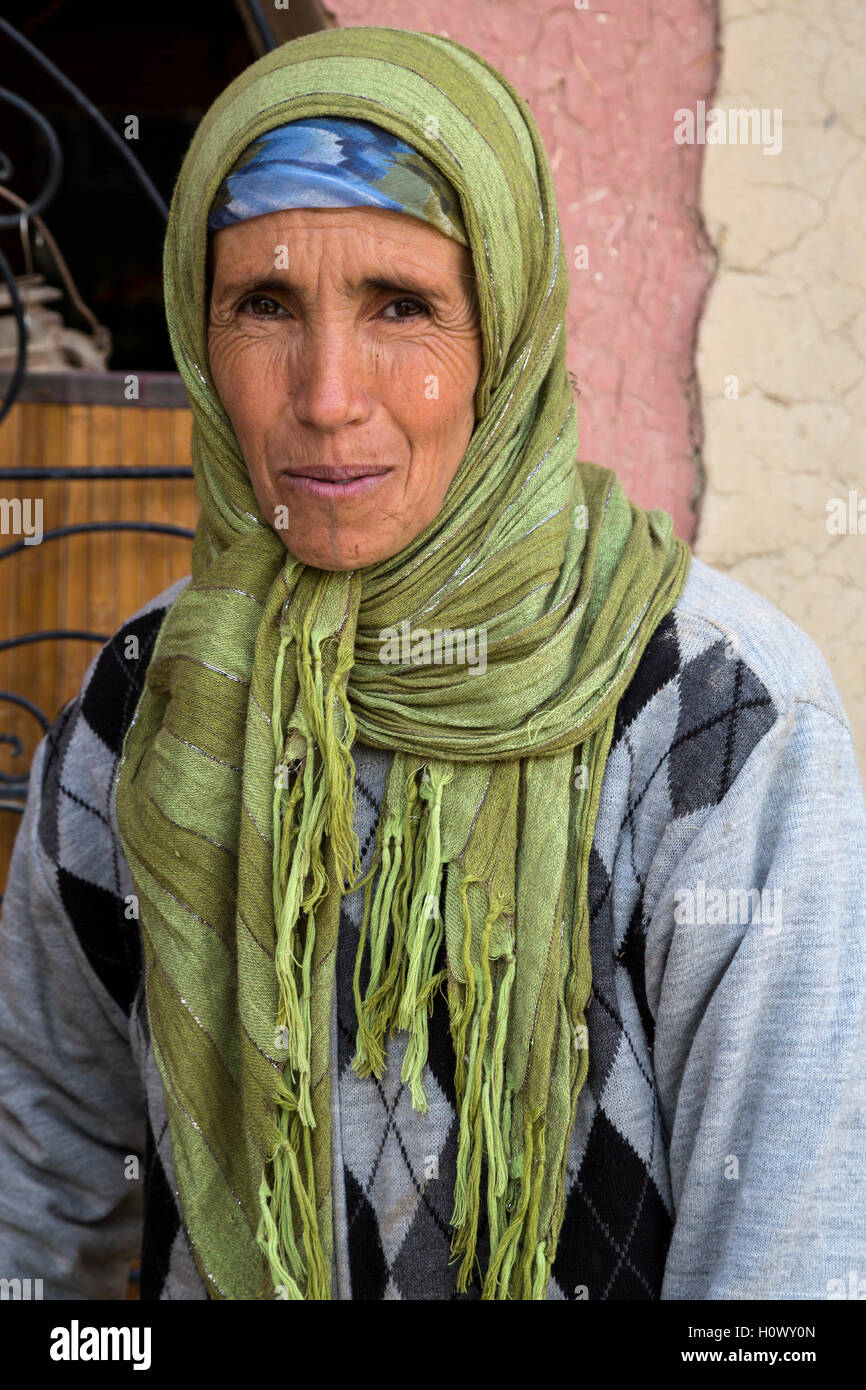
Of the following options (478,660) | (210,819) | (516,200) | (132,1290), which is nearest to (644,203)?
(516,200)

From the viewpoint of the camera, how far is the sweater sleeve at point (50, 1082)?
1.58 meters

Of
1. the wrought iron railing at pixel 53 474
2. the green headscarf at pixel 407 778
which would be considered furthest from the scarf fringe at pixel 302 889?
the wrought iron railing at pixel 53 474

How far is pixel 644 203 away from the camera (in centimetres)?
220

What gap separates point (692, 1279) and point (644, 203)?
167cm

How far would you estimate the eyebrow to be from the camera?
1191mm

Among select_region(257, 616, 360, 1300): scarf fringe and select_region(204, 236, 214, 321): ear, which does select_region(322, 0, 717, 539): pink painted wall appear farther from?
select_region(257, 616, 360, 1300): scarf fringe

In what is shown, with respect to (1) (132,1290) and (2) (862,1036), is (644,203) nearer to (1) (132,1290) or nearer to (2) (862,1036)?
(2) (862,1036)

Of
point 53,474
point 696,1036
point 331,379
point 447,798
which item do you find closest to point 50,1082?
point 447,798

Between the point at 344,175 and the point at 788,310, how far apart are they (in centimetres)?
129

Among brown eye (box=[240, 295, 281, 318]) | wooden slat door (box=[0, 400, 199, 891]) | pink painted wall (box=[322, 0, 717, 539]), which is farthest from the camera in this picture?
wooden slat door (box=[0, 400, 199, 891])

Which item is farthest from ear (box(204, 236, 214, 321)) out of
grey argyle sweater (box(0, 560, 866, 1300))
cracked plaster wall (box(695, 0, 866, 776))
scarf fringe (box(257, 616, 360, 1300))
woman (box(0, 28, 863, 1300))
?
cracked plaster wall (box(695, 0, 866, 776))

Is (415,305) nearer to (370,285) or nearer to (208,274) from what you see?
(370,285)

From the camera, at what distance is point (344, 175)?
1.17 m

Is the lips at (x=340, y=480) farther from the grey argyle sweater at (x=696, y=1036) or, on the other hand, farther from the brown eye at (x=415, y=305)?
the grey argyle sweater at (x=696, y=1036)
